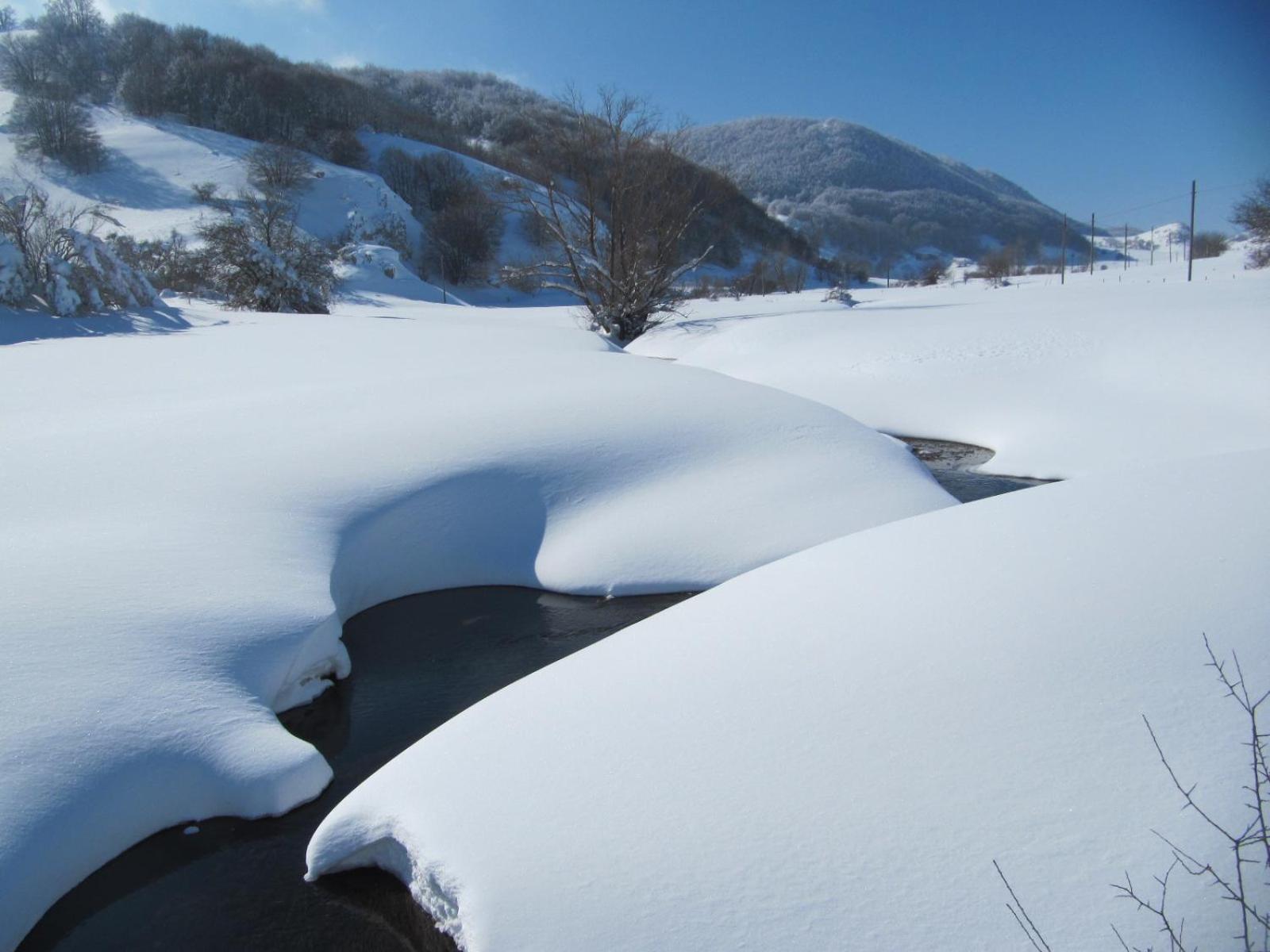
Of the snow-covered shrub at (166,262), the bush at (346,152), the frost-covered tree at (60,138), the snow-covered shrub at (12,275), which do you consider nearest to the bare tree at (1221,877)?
the snow-covered shrub at (12,275)

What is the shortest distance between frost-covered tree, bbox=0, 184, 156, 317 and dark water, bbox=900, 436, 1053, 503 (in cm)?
1174

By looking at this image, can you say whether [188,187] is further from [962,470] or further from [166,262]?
[962,470]

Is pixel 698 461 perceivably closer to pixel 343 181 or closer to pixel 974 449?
pixel 974 449

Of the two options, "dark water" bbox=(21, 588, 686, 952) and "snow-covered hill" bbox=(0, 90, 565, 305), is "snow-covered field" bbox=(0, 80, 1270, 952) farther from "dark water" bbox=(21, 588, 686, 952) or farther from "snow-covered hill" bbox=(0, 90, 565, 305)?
"snow-covered hill" bbox=(0, 90, 565, 305)

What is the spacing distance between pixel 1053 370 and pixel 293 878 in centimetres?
1024

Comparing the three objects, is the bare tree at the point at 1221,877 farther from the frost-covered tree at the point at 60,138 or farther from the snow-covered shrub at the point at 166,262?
the frost-covered tree at the point at 60,138

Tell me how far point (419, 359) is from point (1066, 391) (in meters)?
7.65

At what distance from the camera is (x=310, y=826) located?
3268 mm

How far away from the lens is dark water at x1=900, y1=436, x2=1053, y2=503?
7703 mm

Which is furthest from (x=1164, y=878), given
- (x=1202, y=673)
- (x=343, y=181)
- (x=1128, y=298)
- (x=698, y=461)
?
(x=343, y=181)

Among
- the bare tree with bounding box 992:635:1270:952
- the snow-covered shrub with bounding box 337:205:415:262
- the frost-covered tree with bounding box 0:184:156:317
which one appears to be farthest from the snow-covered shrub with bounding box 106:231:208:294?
the bare tree with bounding box 992:635:1270:952

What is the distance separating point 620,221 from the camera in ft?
63.1

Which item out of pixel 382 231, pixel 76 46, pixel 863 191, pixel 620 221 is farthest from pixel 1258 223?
pixel 863 191

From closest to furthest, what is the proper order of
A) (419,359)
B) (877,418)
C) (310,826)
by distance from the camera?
(310,826) → (419,359) → (877,418)
